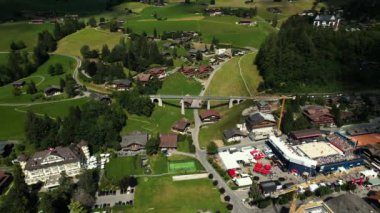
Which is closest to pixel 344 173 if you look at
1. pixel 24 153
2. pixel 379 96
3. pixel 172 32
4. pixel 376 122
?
pixel 376 122

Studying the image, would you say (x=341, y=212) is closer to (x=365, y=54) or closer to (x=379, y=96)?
(x=379, y=96)

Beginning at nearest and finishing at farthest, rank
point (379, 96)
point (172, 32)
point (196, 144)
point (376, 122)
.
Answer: point (196, 144)
point (376, 122)
point (379, 96)
point (172, 32)

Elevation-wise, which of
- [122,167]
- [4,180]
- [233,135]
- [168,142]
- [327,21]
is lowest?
[122,167]

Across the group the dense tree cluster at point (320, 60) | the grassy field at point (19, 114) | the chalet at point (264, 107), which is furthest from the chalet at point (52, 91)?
the dense tree cluster at point (320, 60)

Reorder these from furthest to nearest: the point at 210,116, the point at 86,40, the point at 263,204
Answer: the point at 86,40
the point at 210,116
the point at 263,204

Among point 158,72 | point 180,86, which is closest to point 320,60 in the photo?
point 180,86

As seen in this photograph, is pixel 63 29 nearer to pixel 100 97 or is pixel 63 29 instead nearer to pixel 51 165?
pixel 100 97

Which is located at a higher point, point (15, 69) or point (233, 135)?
point (15, 69)
